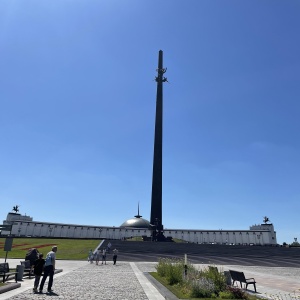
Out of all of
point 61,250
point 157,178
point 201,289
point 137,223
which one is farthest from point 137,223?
point 201,289

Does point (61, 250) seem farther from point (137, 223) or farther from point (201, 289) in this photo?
point (137, 223)

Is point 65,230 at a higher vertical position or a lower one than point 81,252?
higher

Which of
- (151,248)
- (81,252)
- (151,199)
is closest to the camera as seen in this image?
(81,252)

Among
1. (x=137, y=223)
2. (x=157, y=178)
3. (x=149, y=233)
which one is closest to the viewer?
(x=157, y=178)

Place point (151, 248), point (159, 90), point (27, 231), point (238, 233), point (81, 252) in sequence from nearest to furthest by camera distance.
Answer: point (81, 252) < point (151, 248) < point (159, 90) < point (27, 231) < point (238, 233)

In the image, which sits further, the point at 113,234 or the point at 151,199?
the point at 113,234

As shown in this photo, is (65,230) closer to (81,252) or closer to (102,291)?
(81,252)

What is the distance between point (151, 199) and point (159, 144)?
15077 millimetres

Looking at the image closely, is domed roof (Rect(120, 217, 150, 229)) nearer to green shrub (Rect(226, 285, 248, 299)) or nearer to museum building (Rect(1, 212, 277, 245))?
museum building (Rect(1, 212, 277, 245))

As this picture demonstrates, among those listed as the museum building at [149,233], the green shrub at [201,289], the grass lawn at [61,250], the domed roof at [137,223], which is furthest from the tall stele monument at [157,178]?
the green shrub at [201,289]

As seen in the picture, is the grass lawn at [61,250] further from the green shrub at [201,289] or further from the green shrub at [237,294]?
the green shrub at [237,294]

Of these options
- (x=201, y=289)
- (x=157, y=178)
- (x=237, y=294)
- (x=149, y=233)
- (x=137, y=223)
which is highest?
(x=157, y=178)

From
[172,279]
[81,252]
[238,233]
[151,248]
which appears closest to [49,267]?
[172,279]

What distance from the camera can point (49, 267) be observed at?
12.7m
